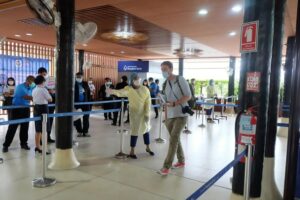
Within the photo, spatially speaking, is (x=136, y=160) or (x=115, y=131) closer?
(x=136, y=160)

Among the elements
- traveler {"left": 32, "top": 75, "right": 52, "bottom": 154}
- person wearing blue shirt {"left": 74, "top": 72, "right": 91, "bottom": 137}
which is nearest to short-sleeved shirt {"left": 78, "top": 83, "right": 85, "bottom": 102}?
person wearing blue shirt {"left": 74, "top": 72, "right": 91, "bottom": 137}

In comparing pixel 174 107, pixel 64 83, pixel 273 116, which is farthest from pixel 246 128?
pixel 64 83

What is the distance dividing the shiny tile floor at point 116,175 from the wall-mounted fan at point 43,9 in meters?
2.13

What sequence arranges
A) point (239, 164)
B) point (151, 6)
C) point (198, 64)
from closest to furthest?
point (239, 164) → point (151, 6) → point (198, 64)

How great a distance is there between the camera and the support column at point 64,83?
3.94 meters

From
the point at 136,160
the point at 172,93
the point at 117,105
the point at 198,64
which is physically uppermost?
the point at 198,64

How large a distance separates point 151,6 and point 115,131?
3517 millimetres

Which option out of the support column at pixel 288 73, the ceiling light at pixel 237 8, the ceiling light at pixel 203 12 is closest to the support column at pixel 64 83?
the ceiling light at pixel 203 12

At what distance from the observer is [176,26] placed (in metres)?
6.73

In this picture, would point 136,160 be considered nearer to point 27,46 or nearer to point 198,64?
point 27,46

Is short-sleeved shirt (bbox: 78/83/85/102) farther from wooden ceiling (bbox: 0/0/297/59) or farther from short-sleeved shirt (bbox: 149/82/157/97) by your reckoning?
short-sleeved shirt (bbox: 149/82/157/97)

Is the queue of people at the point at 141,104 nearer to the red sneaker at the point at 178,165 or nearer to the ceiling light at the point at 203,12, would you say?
the red sneaker at the point at 178,165

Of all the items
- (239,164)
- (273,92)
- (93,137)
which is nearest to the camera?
(239,164)

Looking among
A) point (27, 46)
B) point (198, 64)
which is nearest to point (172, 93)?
point (27, 46)
